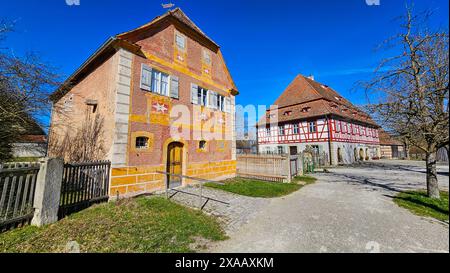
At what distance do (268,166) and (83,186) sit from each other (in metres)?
9.41

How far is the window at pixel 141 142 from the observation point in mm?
7516

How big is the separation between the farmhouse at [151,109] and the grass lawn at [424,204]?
8.50 m

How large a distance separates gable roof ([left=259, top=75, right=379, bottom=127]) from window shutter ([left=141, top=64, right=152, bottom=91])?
20.0m

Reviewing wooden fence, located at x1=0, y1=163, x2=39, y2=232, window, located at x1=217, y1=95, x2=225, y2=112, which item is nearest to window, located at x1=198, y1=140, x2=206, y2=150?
window, located at x1=217, y1=95, x2=225, y2=112

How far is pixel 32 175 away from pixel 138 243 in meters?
3.62

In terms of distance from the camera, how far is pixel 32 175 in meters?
4.67

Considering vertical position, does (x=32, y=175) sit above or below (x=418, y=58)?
below

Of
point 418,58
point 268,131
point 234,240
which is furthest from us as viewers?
point 268,131

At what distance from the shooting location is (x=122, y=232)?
4199 millimetres

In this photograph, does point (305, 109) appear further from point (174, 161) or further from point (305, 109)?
point (174, 161)

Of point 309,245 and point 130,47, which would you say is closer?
point 309,245

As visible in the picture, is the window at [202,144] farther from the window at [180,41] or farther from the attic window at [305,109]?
the attic window at [305,109]
